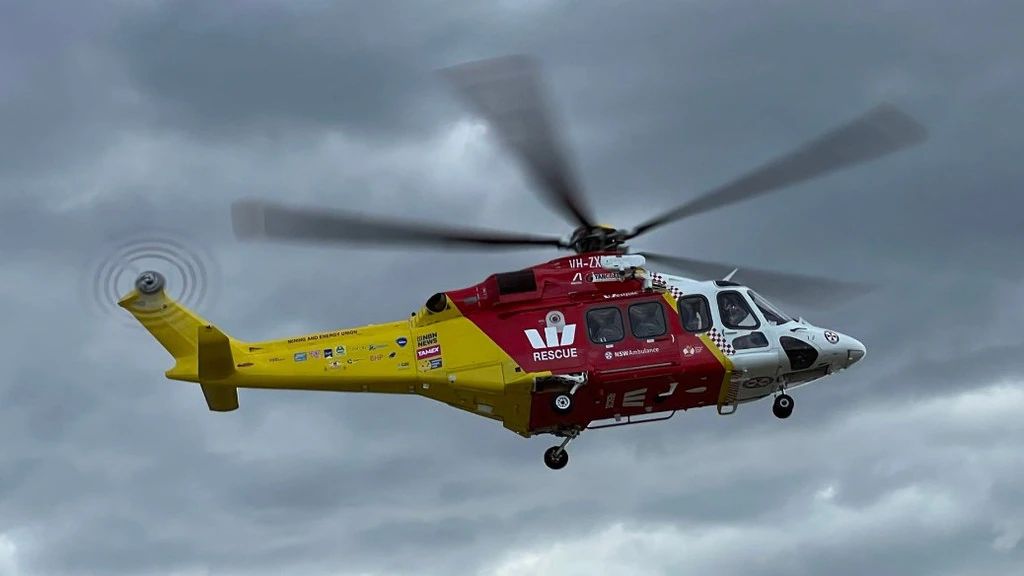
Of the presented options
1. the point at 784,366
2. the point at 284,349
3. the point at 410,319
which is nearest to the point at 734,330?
the point at 784,366

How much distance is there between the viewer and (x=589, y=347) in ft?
155

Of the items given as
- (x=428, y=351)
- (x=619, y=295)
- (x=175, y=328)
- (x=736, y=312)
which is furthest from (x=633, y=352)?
(x=175, y=328)

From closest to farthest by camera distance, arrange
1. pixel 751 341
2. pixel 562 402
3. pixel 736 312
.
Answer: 1. pixel 562 402
2. pixel 751 341
3. pixel 736 312

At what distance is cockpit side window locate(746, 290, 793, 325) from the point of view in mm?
48719

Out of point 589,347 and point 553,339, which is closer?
point 589,347

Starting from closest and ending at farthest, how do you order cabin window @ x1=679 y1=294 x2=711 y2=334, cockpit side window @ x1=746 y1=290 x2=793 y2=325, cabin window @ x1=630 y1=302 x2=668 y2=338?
cabin window @ x1=630 y1=302 x2=668 y2=338, cabin window @ x1=679 y1=294 x2=711 y2=334, cockpit side window @ x1=746 y1=290 x2=793 y2=325

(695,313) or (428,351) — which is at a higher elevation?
(695,313)

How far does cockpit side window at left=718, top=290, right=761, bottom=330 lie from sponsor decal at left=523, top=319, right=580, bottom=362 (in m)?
4.21

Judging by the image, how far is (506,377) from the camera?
47.2m

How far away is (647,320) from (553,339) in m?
2.62

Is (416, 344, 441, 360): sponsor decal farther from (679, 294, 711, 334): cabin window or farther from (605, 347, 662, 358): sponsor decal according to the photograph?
(679, 294, 711, 334): cabin window

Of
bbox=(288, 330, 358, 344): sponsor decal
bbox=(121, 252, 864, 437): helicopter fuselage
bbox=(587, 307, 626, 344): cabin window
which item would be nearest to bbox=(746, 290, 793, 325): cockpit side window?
bbox=(121, 252, 864, 437): helicopter fuselage

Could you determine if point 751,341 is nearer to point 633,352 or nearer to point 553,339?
point 633,352

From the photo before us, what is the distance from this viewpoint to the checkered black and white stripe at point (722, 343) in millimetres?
47656
